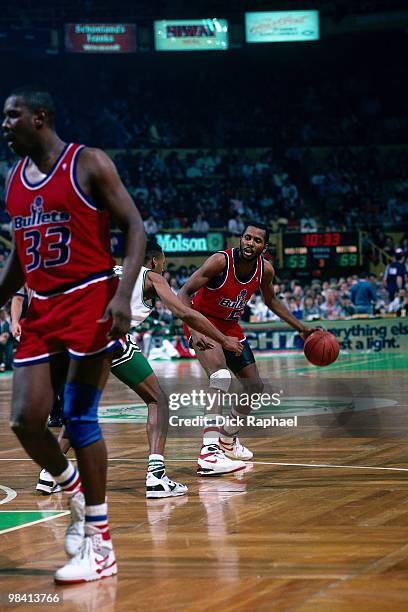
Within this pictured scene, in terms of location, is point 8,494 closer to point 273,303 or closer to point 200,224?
point 273,303

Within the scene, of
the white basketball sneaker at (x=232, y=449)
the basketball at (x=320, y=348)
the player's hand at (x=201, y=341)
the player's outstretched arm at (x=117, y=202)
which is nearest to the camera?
the player's outstretched arm at (x=117, y=202)

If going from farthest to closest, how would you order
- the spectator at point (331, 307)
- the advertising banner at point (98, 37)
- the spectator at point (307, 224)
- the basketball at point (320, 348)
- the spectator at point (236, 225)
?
1. the advertising banner at point (98, 37)
2. the spectator at point (236, 225)
3. the spectator at point (307, 224)
4. the spectator at point (331, 307)
5. the basketball at point (320, 348)

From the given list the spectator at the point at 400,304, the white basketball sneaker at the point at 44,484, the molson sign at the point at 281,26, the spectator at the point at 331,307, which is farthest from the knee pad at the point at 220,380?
the molson sign at the point at 281,26

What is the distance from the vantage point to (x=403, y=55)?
3559 centimetres

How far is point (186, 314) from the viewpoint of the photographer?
271 inches

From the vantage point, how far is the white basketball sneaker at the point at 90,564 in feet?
14.3

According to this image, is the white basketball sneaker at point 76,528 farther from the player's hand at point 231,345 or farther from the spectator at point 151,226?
the spectator at point 151,226

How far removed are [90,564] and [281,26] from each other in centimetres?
3106

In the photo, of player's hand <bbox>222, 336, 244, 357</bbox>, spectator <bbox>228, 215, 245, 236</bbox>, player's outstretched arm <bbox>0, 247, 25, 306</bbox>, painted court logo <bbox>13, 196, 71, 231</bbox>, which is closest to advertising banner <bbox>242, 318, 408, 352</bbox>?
spectator <bbox>228, 215, 245, 236</bbox>

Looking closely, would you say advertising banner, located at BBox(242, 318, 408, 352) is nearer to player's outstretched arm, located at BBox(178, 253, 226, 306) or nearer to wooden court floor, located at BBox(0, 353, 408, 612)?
wooden court floor, located at BBox(0, 353, 408, 612)

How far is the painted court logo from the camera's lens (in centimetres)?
451

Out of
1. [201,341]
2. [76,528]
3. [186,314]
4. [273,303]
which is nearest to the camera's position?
[76,528]

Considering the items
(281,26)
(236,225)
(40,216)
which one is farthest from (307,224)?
(40,216)

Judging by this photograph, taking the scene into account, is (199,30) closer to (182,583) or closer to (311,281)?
(311,281)
